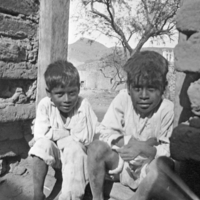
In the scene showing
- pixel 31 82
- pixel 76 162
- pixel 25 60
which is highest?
pixel 25 60

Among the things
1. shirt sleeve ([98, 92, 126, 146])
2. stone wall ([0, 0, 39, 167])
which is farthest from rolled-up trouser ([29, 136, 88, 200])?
stone wall ([0, 0, 39, 167])

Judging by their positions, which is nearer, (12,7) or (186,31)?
(186,31)

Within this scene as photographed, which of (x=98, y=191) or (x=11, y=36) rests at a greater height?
(x=11, y=36)

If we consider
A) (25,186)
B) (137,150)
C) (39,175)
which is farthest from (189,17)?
(25,186)

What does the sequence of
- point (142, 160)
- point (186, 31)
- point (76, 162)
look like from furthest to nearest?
point (76, 162) → point (142, 160) → point (186, 31)

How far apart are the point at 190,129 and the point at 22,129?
209 centimetres

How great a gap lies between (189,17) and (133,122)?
0.93 metres

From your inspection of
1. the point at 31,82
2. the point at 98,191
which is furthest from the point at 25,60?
the point at 98,191

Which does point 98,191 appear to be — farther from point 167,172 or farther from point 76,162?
point 167,172

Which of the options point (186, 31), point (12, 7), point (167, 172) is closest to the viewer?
point (186, 31)

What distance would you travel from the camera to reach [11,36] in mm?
2980

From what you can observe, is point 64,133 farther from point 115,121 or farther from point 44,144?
point 115,121

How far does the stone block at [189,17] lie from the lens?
1.55 metres

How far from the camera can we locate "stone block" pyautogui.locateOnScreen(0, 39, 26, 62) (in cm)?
285
